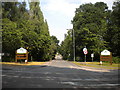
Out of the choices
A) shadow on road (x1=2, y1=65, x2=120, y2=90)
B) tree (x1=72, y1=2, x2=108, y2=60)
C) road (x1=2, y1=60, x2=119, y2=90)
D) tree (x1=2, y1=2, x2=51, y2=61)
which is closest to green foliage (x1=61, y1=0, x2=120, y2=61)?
tree (x1=72, y1=2, x2=108, y2=60)

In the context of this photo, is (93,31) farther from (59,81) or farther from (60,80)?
(59,81)

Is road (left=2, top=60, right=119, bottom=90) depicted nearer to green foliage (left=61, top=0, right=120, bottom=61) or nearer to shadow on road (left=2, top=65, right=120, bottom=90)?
shadow on road (left=2, top=65, right=120, bottom=90)

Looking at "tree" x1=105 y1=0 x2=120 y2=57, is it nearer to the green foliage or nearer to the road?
the green foliage

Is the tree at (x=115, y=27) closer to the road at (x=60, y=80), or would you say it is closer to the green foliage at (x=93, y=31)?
the green foliage at (x=93, y=31)

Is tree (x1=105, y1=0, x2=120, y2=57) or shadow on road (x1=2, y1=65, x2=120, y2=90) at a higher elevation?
tree (x1=105, y1=0, x2=120, y2=57)

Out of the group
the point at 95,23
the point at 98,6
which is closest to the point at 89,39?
the point at 95,23

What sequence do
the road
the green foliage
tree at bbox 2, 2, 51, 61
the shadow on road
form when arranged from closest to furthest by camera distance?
the shadow on road < the road < tree at bbox 2, 2, 51, 61 < the green foliage

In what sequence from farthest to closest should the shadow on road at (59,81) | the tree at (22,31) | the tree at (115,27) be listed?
the tree at (115,27), the tree at (22,31), the shadow on road at (59,81)

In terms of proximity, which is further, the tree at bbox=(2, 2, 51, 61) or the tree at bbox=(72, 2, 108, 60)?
the tree at bbox=(72, 2, 108, 60)

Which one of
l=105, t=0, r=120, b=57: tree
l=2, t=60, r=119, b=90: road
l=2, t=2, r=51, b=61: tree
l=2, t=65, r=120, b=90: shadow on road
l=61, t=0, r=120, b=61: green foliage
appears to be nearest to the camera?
l=2, t=65, r=120, b=90: shadow on road

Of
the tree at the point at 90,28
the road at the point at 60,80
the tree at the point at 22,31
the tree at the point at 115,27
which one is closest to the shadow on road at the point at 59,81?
the road at the point at 60,80

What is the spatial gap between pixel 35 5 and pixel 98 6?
73.9ft

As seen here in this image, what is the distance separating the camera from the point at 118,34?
4806cm

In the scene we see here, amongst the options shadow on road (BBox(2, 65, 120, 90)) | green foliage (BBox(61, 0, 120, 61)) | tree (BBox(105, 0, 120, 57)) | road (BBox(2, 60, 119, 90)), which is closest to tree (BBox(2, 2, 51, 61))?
green foliage (BBox(61, 0, 120, 61))
